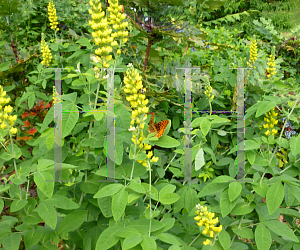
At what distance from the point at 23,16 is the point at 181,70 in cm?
187

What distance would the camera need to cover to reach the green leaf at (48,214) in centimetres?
116

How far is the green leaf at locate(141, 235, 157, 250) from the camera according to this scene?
3.31 feet

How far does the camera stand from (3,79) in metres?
2.64

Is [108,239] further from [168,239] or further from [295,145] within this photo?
[295,145]

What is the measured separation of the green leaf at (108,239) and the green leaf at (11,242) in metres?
0.46

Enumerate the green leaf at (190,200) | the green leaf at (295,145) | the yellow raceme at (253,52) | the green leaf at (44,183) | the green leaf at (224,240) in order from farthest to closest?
the yellow raceme at (253,52) → the green leaf at (190,200) → the green leaf at (295,145) → the green leaf at (224,240) → the green leaf at (44,183)

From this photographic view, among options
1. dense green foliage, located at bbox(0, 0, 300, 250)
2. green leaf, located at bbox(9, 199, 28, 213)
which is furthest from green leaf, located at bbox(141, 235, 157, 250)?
green leaf, located at bbox(9, 199, 28, 213)

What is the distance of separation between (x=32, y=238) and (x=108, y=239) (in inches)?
17.7

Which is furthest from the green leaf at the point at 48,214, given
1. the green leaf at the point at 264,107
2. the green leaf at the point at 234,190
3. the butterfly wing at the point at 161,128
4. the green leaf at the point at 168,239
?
the green leaf at the point at 264,107

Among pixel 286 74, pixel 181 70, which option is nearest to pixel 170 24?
pixel 181 70

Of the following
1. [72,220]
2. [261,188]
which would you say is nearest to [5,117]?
[72,220]

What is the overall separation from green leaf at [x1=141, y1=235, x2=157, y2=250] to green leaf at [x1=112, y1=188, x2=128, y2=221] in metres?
0.14

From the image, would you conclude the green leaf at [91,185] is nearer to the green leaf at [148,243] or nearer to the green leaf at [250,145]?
the green leaf at [148,243]

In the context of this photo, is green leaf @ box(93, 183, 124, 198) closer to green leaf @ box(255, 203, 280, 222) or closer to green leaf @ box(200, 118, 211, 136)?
green leaf @ box(200, 118, 211, 136)
